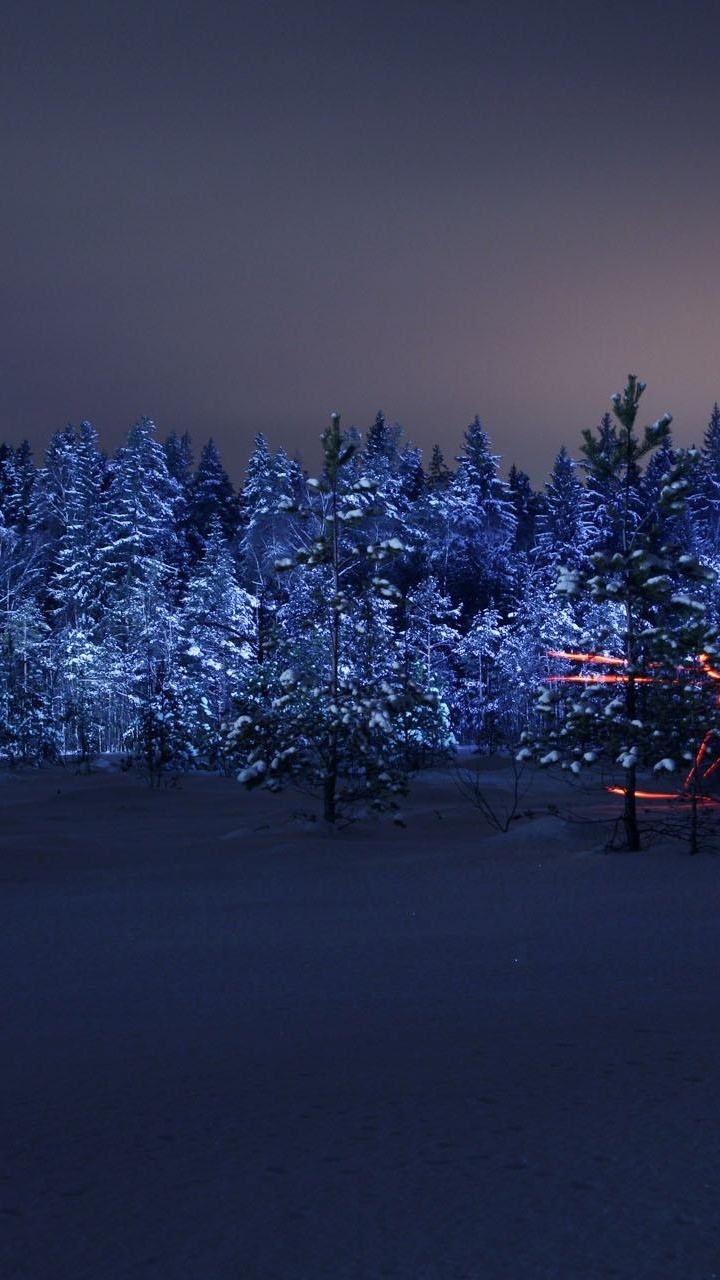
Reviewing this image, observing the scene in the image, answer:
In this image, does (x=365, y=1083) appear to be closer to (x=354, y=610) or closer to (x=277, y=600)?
(x=354, y=610)

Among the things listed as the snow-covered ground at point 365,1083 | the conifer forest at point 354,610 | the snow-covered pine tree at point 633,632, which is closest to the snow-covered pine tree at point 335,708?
the conifer forest at point 354,610

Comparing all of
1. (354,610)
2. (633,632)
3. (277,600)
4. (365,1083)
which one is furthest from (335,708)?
(277,600)

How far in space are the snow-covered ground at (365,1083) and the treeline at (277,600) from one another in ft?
21.1

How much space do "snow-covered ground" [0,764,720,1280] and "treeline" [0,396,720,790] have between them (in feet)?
21.1

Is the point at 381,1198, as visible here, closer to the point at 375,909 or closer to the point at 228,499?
the point at 375,909

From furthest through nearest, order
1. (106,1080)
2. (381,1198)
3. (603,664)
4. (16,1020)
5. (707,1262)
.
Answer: (603,664), (16,1020), (106,1080), (381,1198), (707,1262)

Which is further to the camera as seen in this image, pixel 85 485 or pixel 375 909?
pixel 85 485

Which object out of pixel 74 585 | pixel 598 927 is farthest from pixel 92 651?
pixel 598 927

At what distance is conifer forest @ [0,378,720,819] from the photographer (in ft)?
38.7

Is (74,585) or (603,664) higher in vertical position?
(74,585)

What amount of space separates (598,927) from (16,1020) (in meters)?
4.06

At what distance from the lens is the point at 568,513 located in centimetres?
6084

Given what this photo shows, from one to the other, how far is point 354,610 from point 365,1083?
37.4 ft

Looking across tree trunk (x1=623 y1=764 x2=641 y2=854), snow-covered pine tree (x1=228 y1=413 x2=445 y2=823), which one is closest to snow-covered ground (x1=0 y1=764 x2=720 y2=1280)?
tree trunk (x1=623 y1=764 x2=641 y2=854)
